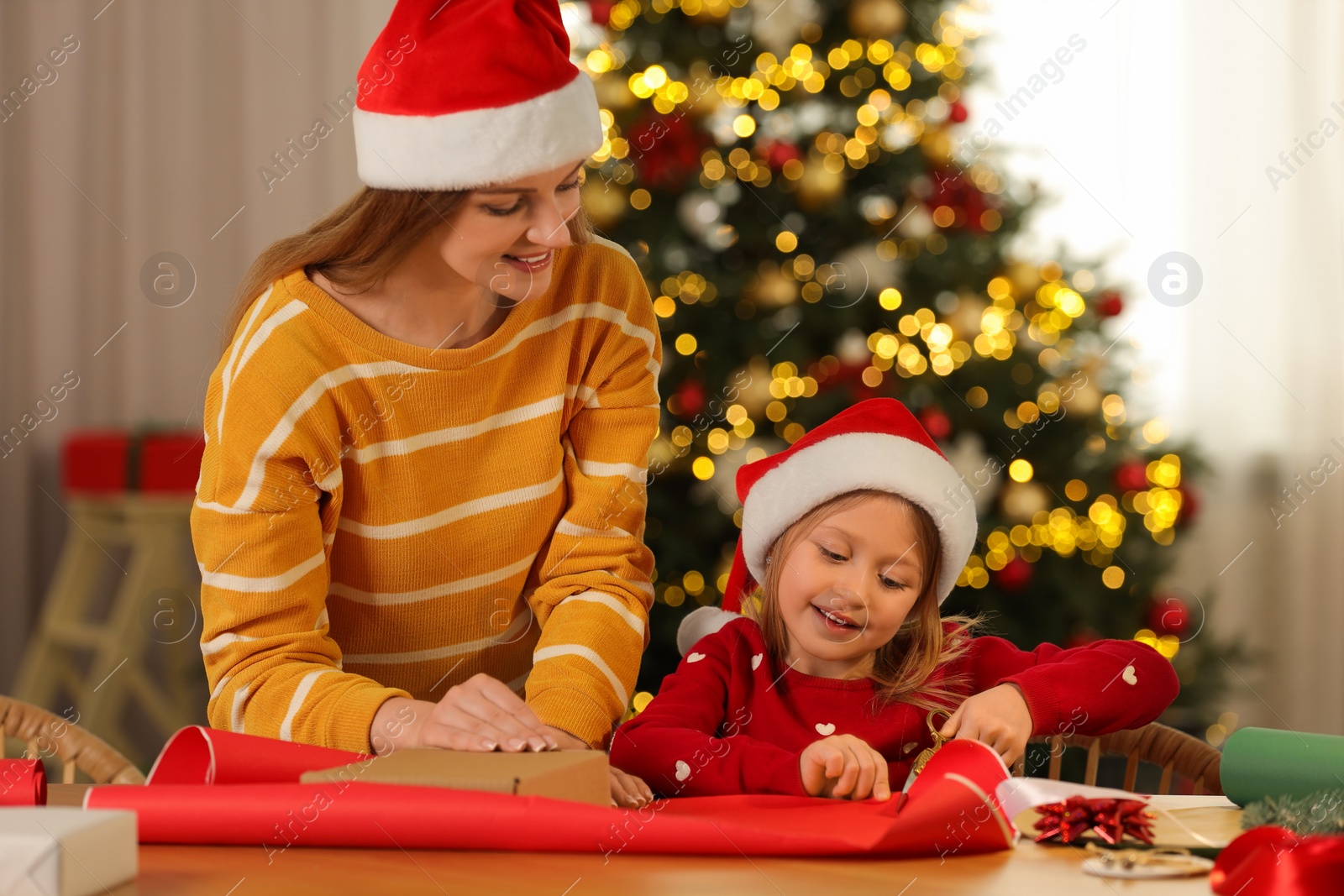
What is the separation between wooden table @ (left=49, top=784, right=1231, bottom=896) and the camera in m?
0.71

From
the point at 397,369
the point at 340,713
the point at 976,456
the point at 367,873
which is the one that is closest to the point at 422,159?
A: the point at 397,369

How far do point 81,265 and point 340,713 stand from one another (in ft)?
9.31

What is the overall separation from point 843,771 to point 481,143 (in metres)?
0.65

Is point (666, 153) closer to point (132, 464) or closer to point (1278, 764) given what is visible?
point (132, 464)

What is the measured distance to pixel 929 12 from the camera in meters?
2.77

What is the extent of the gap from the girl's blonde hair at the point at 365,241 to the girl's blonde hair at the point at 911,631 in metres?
0.47

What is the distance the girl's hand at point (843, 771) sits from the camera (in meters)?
0.93

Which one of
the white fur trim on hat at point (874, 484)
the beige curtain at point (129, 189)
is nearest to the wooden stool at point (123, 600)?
the beige curtain at point (129, 189)

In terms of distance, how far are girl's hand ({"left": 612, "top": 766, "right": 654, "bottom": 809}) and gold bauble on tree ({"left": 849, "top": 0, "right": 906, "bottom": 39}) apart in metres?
2.14

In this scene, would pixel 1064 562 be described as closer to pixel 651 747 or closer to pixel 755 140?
pixel 755 140

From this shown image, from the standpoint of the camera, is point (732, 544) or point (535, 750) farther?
point (732, 544)

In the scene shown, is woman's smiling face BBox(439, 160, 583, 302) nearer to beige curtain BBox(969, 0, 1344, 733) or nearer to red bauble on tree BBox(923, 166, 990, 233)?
red bauble on tree BBox(923, 166, 990, 233)

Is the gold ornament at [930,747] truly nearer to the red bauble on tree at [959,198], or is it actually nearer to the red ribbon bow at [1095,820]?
the red ribbon bow at [1095,820]

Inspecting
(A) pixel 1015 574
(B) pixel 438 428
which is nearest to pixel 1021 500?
(A) pixel 1015 574
